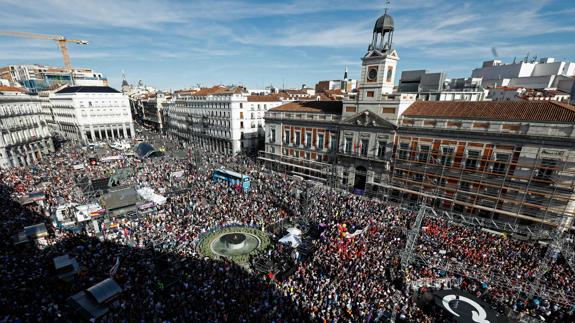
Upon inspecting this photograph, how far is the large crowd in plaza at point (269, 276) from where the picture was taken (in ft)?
57.4

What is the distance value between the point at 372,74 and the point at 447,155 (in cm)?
1503

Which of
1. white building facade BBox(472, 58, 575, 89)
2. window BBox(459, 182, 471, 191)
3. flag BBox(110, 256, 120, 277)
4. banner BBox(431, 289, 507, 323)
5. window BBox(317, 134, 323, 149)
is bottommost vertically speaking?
banner BBox(431, 289, 507, 323)

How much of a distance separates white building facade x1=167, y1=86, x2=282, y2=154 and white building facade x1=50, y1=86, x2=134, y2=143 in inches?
979

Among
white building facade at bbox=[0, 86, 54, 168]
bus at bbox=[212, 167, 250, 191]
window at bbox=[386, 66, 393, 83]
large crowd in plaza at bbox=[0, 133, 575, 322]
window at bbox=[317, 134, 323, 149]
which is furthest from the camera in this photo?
white building facade at bbox=[0, 86, 54, 168]

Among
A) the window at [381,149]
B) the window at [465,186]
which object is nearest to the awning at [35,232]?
the window at [381,149]

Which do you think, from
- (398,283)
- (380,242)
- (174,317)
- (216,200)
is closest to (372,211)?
(380,242)

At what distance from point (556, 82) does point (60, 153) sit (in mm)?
128928

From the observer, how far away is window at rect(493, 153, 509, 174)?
28211 millimetres

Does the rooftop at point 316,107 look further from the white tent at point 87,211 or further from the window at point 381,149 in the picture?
the white tent at point 87,211

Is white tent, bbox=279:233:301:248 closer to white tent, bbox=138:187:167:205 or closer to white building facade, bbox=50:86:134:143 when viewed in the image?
white tent, bbox=138:187:167:205

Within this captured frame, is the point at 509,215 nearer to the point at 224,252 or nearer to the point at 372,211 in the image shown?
the point at 372,211

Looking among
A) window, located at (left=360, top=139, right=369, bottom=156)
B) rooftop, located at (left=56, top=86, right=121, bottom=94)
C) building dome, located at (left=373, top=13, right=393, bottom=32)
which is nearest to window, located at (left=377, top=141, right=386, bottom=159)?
window, located at (left=360, top=139, right=369, bottom=156)

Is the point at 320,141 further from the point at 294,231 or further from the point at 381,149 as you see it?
the point at 294,231

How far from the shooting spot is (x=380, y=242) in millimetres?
24375
